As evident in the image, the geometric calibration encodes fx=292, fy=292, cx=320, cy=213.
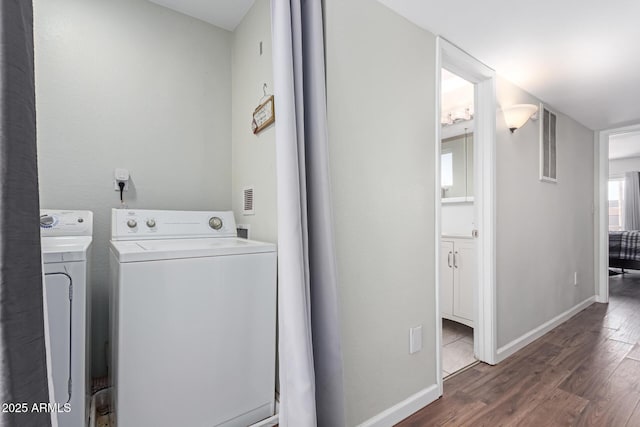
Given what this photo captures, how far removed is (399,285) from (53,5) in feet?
7.90

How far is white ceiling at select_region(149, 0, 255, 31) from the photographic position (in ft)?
6.06

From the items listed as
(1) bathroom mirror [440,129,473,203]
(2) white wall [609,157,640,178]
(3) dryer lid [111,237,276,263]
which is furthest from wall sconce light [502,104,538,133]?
(2) white wall [609,157,640,178]

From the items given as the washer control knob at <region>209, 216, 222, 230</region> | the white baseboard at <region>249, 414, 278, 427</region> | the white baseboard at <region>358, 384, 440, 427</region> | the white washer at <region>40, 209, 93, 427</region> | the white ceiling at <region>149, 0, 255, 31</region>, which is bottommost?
the white baseboard at <region>358, 384, 440, 427</region>

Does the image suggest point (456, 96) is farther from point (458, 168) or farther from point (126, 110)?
point (126, 110)

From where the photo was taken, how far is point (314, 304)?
1.24 meters

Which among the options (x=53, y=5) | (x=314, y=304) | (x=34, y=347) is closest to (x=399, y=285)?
(x=314, y=304)

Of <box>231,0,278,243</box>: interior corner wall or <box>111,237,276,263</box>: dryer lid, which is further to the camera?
<box>231,0,278,243</box>: interior corner wall

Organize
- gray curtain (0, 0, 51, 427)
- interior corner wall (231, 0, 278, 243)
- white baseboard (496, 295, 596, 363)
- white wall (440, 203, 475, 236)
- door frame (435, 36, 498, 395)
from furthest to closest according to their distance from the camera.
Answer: white wall (440, 203, 475, 236) → white baseboard (496, 295, 596, 363) → door frame (435, 36, 498, 395) → interior corner wall (231, 0, 278, 243) → gray curtain (0, 0, 51, 427)

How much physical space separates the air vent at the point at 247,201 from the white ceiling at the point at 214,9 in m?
1.17

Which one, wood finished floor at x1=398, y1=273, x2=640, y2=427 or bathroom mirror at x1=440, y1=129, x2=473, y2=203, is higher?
bathroom mirror at x1=440, y1=129, x2=473, y2=203

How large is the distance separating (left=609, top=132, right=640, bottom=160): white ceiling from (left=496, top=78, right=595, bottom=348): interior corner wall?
7.03 feet

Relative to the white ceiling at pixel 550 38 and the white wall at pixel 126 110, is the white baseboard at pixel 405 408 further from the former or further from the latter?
the white ceiling at pixel 550 38

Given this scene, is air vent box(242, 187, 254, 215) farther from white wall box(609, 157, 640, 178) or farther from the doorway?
white wall box(609, 157, 640, 178)

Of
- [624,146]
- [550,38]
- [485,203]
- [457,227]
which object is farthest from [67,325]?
[624,146]
